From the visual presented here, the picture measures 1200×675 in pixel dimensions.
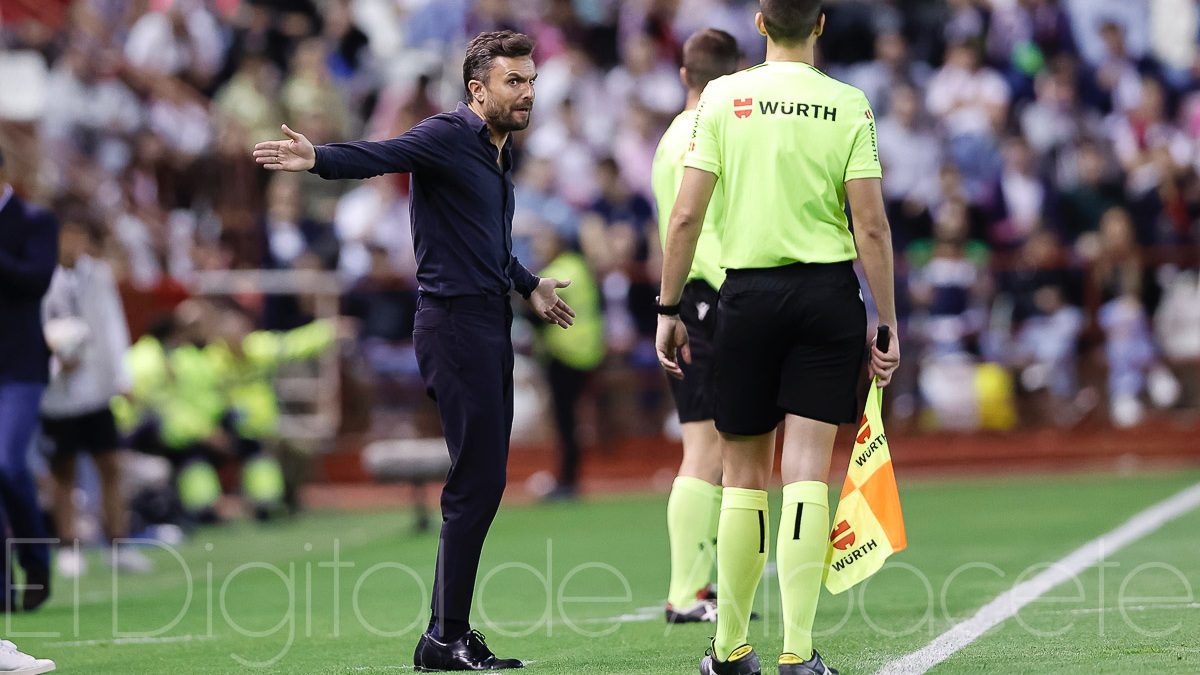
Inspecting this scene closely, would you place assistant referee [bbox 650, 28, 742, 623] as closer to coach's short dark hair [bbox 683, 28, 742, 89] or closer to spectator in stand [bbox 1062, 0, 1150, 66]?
coach's short dark hair [bbox 683, 28, 742, 89]

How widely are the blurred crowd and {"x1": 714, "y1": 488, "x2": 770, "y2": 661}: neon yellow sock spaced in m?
10.3

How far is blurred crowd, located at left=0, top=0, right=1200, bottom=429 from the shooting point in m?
16.9

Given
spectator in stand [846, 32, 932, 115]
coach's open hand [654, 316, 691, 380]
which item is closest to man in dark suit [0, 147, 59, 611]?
coach's open hand [654, 316, 691, 380]

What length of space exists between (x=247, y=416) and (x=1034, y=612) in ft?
31.1

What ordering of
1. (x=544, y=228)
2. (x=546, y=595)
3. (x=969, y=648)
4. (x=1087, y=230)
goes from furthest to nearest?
(x=1087, y=230)
(x=544, y=228)
(x=546, y=595)
(x=969, y=648)

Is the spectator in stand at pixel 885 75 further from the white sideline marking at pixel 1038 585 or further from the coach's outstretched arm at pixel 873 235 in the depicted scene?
the coach's outstretched arm at pixel 873 235

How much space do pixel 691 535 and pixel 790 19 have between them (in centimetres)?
294

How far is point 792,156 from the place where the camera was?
5949mm

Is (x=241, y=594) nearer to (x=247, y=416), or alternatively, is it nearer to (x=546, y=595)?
(x=546, y=595)

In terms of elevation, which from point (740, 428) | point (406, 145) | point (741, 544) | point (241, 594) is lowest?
point (241, 594)

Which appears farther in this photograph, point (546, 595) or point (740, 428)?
point (546, 595)

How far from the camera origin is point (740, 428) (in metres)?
6.04

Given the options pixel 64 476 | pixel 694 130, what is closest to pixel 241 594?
pixel 64 476

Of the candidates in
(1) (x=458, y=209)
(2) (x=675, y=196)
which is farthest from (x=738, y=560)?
(2) (x=675, y=196)
